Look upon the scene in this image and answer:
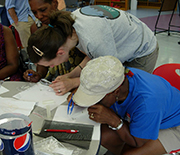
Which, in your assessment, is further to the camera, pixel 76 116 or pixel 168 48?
pixel 168 48

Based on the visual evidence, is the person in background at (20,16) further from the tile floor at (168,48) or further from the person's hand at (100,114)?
the person's hand at (100,114)

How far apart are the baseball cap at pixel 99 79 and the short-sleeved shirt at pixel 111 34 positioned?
345 mm

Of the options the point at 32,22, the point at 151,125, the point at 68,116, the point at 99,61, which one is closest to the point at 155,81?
the point at 151,125

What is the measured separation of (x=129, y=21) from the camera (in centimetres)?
152

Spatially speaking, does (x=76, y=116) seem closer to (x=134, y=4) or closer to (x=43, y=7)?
(x=43, y=7)

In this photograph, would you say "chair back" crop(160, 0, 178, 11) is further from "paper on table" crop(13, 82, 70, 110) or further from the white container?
the white container

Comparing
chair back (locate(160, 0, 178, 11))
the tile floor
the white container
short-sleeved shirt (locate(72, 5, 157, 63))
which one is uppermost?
short-sleeved shirt (locate(72, 5, 157, 63))

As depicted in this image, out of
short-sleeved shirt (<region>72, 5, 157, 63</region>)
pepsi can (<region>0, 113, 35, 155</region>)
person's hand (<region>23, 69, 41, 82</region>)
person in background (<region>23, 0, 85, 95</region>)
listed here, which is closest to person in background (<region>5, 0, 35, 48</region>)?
person in background (<region>23, 0, 85, 95</region>)

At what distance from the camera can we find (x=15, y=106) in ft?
3.89

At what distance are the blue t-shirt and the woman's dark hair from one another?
1.72 feet

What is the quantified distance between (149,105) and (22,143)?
0.64 meters

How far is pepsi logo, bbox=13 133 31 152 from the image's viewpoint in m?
0.59

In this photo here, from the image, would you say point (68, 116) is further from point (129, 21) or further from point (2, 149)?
point (129, 21)

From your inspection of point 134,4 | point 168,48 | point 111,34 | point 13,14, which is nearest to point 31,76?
point 111,34
